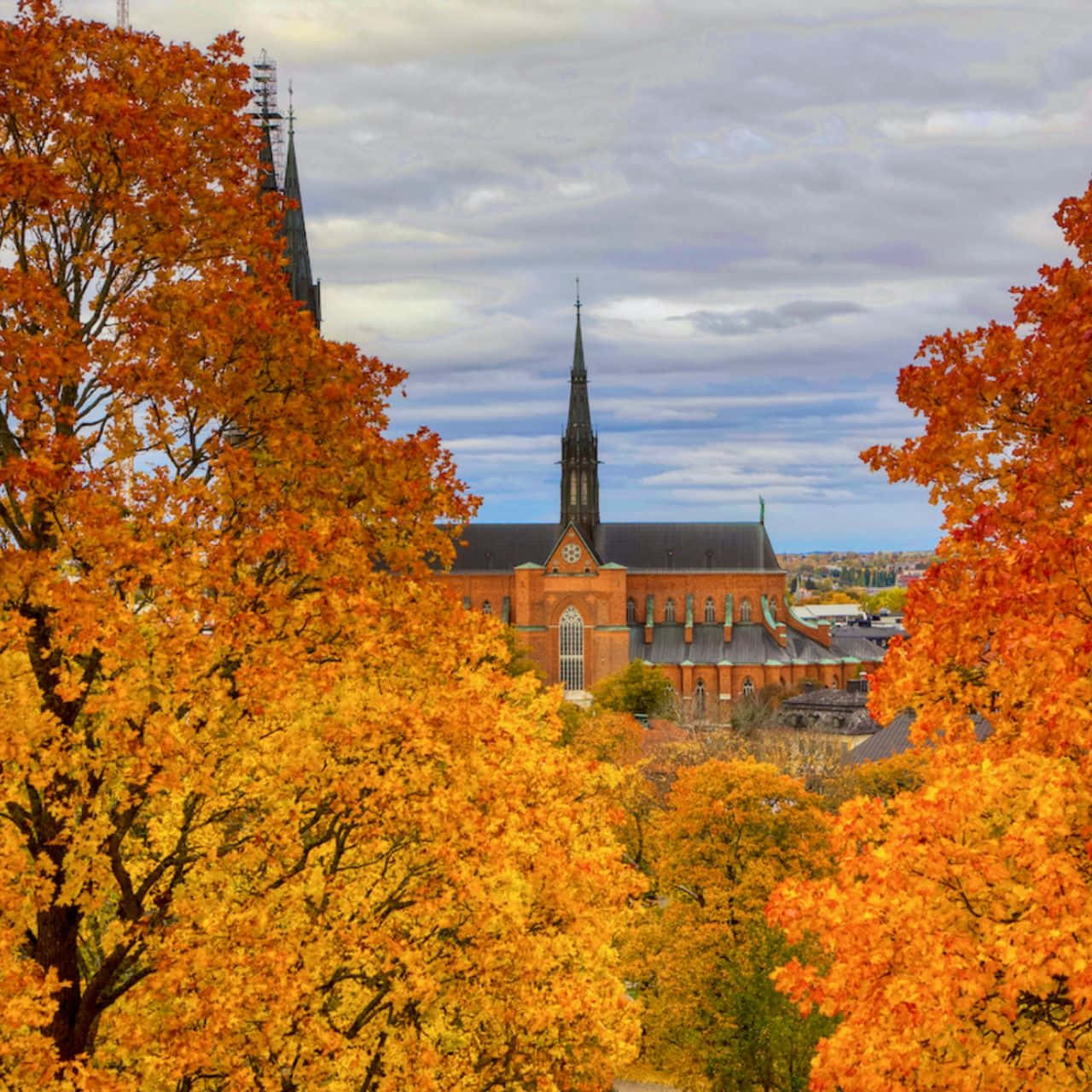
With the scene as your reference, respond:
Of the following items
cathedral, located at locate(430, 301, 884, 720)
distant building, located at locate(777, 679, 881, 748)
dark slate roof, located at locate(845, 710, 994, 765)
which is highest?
cathedral, located at locate(430, 301, 884, 720)

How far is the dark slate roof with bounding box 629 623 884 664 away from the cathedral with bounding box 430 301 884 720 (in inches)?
3.9

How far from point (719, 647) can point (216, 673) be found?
307ft

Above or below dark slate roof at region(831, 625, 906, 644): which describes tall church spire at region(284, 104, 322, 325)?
above

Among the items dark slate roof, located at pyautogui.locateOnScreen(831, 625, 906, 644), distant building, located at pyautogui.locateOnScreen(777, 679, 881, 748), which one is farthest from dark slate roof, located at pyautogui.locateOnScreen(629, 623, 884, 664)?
dark slate roof, located at pyautogui.locateOnScreen(831, 625, 906, 644)

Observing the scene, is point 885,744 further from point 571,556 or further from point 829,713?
point 571,556

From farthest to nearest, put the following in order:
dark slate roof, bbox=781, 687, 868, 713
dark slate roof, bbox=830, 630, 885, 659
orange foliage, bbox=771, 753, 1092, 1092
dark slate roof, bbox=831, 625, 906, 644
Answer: dark slate roof, bbox=831, 625, 906, 644, dark slate roof, bbox=830, 630, 885, 659, dark slate roof, bbox=781, 687, 868, 713, orange foliage, bbox=771, 753, 1092, 1092

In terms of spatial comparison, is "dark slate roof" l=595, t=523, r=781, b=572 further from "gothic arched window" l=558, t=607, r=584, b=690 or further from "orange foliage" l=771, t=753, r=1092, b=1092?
"orange foliage" l=771, t=753, r=1092, b=1092

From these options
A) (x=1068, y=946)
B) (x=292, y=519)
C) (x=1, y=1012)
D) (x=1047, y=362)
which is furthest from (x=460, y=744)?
(x=1047, y=362)

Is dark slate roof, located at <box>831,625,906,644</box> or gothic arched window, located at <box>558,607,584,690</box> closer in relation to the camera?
gothic arched window, located at <box>558,607,584,690</box>

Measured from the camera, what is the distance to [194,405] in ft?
35.0

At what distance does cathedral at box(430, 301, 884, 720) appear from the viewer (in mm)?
99500

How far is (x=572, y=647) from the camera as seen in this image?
327ft

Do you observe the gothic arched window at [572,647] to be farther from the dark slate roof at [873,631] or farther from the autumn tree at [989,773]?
the autumn tree at [989,773]

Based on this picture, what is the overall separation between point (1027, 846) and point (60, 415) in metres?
7.97
